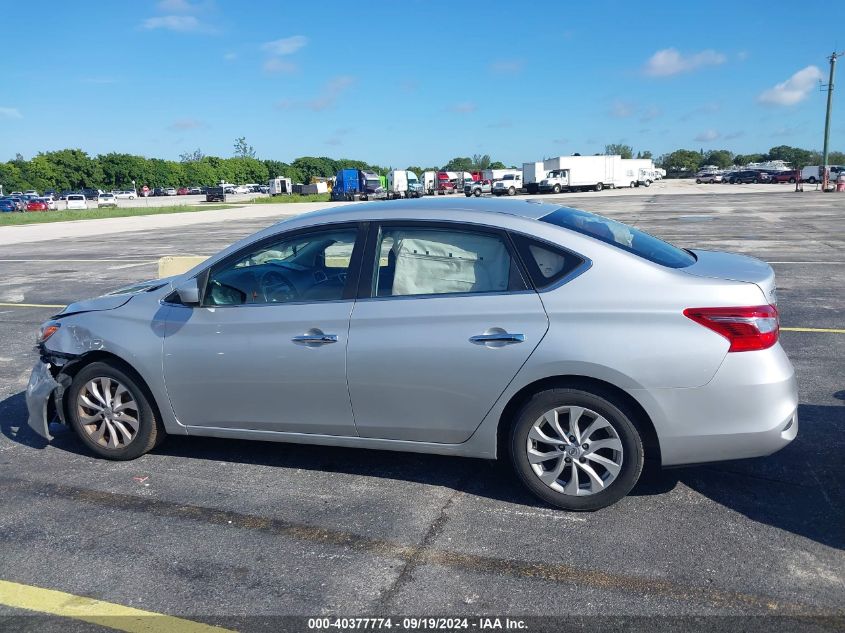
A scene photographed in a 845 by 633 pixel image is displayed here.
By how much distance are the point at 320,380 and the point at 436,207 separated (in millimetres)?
1228

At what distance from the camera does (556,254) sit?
157 inches

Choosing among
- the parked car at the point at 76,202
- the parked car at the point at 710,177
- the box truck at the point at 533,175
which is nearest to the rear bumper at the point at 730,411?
the box truck at the point at 533,175

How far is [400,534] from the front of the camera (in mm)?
3820

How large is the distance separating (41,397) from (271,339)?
73.0 inches

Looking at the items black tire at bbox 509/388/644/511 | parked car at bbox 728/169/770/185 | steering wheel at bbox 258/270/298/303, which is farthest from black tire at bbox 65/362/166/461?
parked car at bbox 728/169/770/185

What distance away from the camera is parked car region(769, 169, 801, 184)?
7112 cm

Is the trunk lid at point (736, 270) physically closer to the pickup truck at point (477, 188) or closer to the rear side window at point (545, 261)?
the rear side window at point (545, 261)

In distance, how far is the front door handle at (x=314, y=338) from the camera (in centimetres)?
420

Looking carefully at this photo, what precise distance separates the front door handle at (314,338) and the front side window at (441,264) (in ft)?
1.22

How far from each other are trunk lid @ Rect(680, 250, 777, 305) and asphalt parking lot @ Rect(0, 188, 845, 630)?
118cm

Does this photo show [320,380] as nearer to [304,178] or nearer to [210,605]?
[210,605]

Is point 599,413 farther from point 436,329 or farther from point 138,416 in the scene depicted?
point 138,416

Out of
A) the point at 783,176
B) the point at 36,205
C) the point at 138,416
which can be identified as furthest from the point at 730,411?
the point at 783,176

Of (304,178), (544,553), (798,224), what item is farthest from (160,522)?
(304,178)
